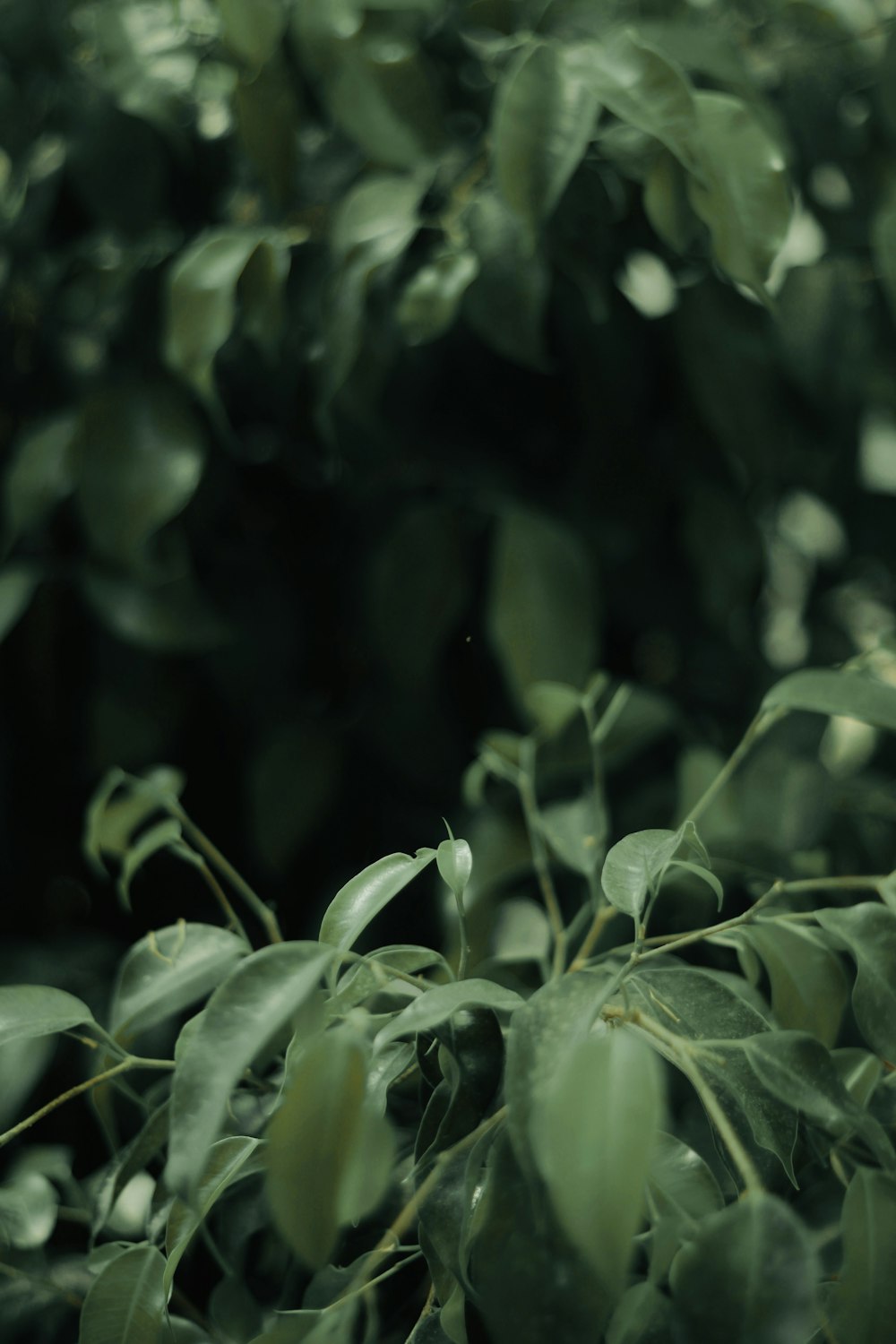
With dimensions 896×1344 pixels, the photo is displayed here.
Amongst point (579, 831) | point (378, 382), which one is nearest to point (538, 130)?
point (378, 382)

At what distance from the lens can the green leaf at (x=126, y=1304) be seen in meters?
0.26

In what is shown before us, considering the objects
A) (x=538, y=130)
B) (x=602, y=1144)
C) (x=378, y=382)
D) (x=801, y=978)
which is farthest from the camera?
(x=378, y=382)

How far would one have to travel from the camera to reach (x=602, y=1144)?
0.18 metres

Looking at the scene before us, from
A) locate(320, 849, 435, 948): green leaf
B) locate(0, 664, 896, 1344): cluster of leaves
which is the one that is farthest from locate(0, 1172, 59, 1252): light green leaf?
locate(320, 849, 435, 948): green leaf

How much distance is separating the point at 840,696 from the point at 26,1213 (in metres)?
0.29

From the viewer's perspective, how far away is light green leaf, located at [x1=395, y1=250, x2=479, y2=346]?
1.53 ft

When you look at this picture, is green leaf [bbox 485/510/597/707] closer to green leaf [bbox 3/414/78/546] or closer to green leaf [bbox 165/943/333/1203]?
green leaf [bbox 3/414/78/546]

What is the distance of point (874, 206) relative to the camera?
0.61 meters

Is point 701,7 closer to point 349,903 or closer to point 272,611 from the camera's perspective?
point 272,611

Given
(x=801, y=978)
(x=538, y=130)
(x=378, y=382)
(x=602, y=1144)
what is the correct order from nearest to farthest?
1. (x=602, y=1144)
2. (x=801, y=978)
3. (x=538, y=130)
4. (x=378, y=382)

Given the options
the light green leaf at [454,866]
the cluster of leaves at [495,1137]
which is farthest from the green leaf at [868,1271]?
the light green leaf at [454,866]

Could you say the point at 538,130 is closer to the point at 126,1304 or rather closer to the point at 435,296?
the point at 435,296

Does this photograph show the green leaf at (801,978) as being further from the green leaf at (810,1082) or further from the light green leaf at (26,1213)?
the light green leaf at (26,1213)

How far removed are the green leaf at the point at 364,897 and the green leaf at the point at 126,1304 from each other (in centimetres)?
10
